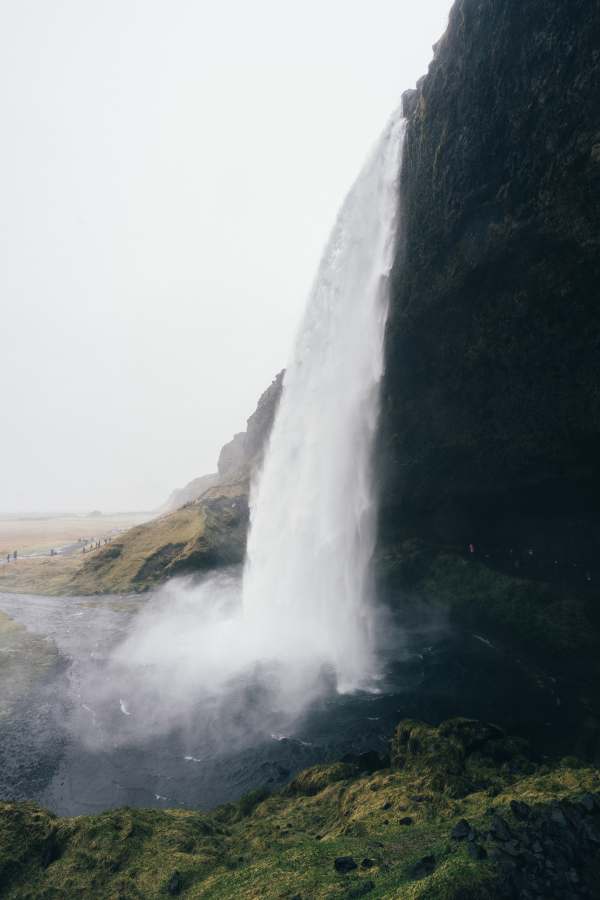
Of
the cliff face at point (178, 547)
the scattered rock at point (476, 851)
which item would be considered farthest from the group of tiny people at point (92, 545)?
the scattered rock at point (476, 851)

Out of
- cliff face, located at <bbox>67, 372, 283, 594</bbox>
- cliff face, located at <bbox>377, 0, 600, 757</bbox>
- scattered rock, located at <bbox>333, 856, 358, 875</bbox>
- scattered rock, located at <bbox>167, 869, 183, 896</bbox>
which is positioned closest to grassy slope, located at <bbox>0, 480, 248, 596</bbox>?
cliff face, located at <bbox>67, 372, 283, 594</bbox>

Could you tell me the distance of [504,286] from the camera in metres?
24.4

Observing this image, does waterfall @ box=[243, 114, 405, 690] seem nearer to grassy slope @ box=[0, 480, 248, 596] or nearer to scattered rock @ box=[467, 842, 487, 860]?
grassy slope @ box=[0, 480, 248, 596]

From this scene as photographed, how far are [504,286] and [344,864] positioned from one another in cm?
2429

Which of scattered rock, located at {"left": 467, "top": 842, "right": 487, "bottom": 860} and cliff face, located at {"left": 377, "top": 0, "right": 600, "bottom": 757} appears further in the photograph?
cliff face, located at {"left": 377, "top": 0, "right": 600, "bottom": 757}

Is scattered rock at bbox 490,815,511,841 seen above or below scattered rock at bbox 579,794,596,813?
above

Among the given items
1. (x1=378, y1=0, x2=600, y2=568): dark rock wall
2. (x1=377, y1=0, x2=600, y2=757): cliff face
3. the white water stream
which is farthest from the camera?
the white water stream

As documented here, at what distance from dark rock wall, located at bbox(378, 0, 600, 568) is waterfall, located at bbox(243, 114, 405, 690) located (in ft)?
7.06

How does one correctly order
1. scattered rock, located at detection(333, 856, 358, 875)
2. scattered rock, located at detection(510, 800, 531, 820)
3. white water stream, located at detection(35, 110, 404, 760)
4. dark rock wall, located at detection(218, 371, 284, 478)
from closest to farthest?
scattered rock, located at detection(333, 856, 358, 875), scattered rock, located at detection(510, 800, 531, 820), white water stream, located at detection(35, 110, 404, 760), dark rock wall, located at detection(218, 371, 284, 478)

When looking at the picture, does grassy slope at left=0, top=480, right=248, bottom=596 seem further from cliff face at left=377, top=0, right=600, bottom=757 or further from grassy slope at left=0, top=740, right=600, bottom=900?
grassy slope at left=0, top=740, right=600, bottom=900

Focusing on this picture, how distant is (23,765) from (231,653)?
43.8ft

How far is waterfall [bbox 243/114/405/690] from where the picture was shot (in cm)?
3173

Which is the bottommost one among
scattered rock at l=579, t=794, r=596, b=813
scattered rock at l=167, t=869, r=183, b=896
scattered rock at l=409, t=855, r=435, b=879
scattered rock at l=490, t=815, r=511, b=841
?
scattered rock at l=167, t=869, r=183, b=896

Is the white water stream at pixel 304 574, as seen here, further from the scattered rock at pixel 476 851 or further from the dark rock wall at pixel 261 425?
the dark rock wall at pixel 261 425
